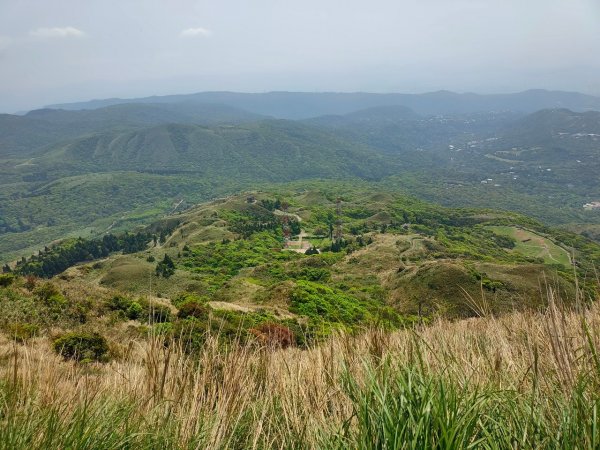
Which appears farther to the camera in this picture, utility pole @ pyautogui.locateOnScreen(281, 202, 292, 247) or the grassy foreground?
utility pole @ pyautogui.locateOnScreen(281, 202, 292, 247)

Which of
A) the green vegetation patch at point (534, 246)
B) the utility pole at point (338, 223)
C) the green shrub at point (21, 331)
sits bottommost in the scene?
the green vegetation patch at point (534, 246)

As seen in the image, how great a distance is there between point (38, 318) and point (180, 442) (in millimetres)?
14432

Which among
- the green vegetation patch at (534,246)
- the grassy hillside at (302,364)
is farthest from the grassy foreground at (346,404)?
the green vegetation patch at (534,246)

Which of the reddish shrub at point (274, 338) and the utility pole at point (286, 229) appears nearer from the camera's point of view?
the reddish shrub at point (274, 338)

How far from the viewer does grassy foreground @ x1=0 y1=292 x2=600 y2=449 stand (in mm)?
2145

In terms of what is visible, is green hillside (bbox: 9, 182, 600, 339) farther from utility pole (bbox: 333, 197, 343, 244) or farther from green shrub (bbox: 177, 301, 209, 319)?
green shrub (bbox: 177, 301, 209, 319)

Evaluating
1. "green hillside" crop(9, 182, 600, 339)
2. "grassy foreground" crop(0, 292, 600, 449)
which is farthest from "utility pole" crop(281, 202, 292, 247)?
"grassy foreground" crop(0, 292, 600, 449)

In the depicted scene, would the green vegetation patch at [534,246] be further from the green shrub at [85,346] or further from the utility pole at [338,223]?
the green shrub at [85,346]

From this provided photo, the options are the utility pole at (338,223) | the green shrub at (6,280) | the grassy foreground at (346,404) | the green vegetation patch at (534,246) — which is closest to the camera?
the grassy foreground at (346,404)

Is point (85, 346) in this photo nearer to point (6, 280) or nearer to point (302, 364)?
point (302, 364)

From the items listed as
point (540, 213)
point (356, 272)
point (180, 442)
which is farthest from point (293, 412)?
point (540, 213)

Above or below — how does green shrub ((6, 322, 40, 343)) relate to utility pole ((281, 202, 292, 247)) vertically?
above

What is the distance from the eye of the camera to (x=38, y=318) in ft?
44.9

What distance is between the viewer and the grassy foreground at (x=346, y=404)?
2145 millimetres
